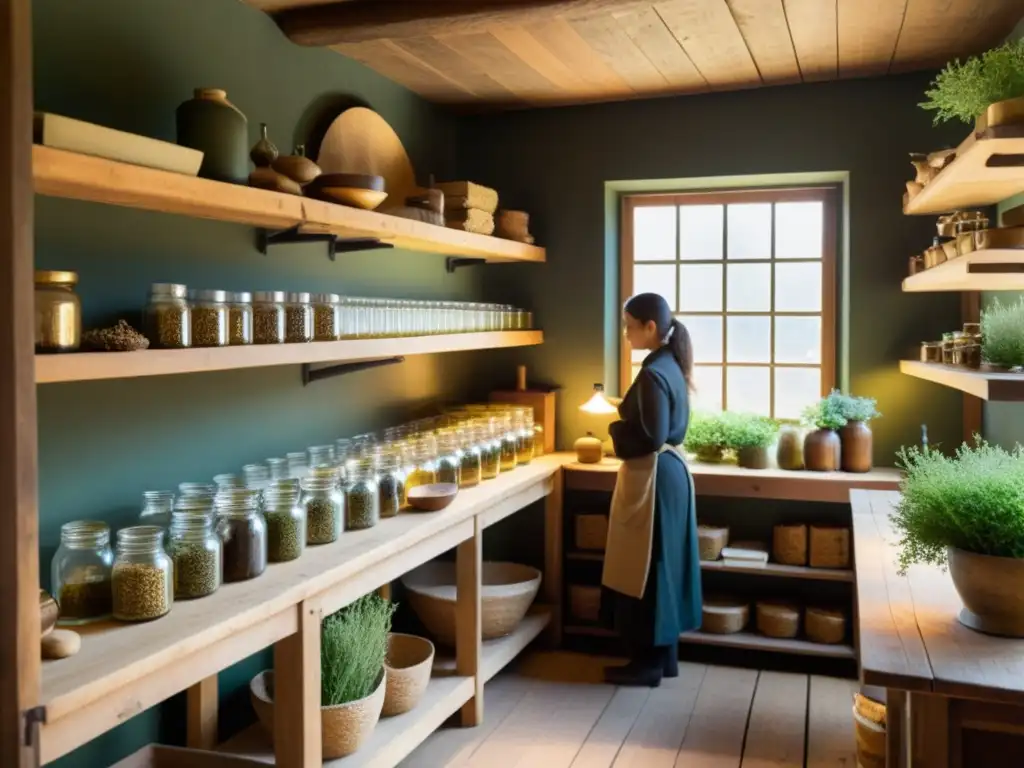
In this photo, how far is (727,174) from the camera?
14.1 feet

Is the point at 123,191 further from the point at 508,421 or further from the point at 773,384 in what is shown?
the point at 773,384

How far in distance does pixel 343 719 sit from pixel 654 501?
1.56 metres

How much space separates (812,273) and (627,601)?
73.5 inches

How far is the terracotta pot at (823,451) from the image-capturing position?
13.2ft

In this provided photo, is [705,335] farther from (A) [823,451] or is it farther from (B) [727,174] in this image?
(A) [823,451]

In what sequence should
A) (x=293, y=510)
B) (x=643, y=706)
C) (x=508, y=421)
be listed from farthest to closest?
(x=508, y=421) < (x=643, y=706) < (x=293, y=510)

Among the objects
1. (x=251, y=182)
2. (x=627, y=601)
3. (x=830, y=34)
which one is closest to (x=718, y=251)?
(x=830, y=34)

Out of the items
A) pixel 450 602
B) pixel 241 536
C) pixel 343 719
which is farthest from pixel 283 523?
pixel 450 602

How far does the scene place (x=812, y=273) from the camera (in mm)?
4477

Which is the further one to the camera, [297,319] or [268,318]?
[297,319]

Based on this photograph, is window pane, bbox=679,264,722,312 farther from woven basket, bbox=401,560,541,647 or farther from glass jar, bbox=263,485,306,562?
glass jar, bbox=263,485,306,562

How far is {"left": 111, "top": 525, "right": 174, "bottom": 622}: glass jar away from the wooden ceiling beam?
1.86 metres

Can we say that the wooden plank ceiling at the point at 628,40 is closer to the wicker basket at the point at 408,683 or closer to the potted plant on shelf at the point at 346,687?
the potted plant on shelf at the point at 346,687

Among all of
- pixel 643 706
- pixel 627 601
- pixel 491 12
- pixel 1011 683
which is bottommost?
pixel 643 706
